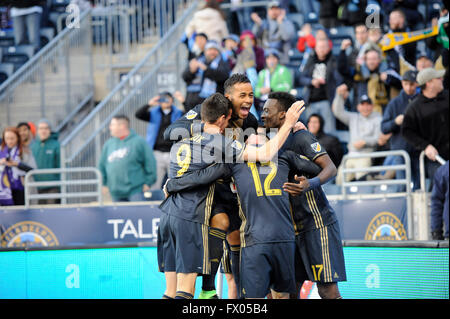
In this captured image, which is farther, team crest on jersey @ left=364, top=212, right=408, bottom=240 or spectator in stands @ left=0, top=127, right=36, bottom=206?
spectator in stands @ left=0, top=127, right=36, bottom=206

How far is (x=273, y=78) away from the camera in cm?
1362

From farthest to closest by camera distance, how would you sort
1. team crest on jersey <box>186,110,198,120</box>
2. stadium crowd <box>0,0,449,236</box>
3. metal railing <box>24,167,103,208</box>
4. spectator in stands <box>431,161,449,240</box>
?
1. metal railing <box>24,167,103,208</box>
2. stadium crowd <box>0,0,449,236</box>
3. spectator in stands <box>431,161,449,240</box>
4. team crest on jersey <box>186,110,198,120</box>

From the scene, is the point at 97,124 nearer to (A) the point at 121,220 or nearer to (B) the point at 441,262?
(A) the point at 121,220

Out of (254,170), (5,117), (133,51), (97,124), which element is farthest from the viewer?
(133,51)

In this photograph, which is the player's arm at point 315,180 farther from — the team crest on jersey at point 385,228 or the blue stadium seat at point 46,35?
the blue stadium seat at point 46,35

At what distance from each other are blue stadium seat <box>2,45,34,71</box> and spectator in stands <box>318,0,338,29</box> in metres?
6.65

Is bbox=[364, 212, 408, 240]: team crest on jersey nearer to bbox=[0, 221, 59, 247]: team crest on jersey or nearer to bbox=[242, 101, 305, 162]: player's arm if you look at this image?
bbox=[242, 101, 305, 162]: player's arm

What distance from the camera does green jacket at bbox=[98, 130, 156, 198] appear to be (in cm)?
1293

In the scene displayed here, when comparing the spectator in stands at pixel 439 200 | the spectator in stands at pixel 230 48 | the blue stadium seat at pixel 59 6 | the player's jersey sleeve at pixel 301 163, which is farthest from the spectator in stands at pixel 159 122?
the player's jersey sleeve at pixel 301 163

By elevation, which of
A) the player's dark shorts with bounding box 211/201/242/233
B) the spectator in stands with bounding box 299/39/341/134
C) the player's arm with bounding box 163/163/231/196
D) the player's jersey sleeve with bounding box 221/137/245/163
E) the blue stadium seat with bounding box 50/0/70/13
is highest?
the blue stadium seat with bounding box 50/0/70/13

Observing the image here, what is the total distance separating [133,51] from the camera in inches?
691

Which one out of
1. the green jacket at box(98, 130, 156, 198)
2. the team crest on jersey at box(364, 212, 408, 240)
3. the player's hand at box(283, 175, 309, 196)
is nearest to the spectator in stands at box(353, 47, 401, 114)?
the team crest on jersey at box(364, 212, 408, 240)

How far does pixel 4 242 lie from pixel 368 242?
623 centimetres
